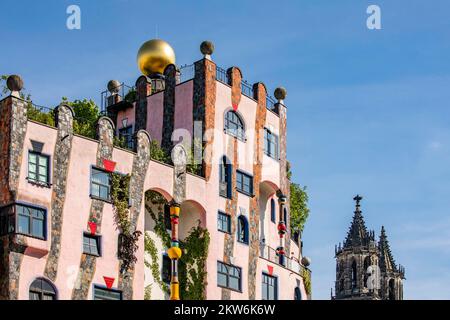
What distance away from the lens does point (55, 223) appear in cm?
3544

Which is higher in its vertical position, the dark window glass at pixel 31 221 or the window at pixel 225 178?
the window at pixel 225 178

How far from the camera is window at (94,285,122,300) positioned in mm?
36438

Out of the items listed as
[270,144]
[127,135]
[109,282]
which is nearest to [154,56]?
[127,135]

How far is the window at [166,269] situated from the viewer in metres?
40.2

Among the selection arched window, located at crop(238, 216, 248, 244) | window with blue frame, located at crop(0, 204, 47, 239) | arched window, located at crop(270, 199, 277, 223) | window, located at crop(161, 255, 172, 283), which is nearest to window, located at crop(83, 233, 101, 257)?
window with blue frame, located at crop(0, 204, 47, 239)

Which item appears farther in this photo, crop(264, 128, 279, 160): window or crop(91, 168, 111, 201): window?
crop(264, 128, 279, 160): window

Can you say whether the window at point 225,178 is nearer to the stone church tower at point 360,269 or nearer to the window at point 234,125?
the window at point 234,125

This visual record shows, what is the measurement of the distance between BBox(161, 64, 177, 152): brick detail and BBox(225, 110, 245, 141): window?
2.40 metres

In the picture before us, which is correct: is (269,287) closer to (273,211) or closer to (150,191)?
A: (273,211)

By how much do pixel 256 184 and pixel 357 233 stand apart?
62714mm

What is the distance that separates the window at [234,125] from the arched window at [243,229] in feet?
11.9

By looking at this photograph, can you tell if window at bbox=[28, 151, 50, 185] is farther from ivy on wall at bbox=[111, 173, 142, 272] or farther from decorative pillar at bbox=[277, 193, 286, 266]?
decorative pillar at bbox=[277, 193, 286, 266]

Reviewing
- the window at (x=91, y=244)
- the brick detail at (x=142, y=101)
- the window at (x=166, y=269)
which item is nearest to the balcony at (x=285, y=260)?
the window at (x=166, y=269)
